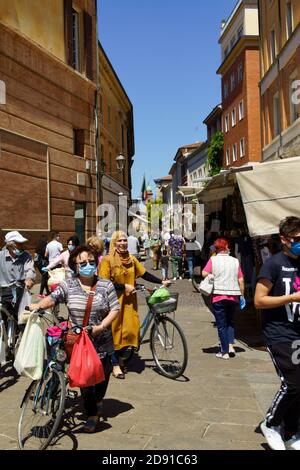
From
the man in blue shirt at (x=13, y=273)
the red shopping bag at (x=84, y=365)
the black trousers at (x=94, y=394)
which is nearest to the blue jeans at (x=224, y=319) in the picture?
the man in blue shirt at (x=13, y=273)

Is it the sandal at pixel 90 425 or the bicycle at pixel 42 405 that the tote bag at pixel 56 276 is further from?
the bicycle at pixel 42 405

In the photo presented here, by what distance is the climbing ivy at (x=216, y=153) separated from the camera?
49562 millimetres

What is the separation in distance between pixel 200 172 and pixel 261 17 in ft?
129

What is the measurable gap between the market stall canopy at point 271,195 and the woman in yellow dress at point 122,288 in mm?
1571

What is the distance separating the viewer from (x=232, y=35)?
1781 inches

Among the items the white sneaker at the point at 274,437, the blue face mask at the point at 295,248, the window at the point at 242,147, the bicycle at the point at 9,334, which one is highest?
the window at the point at 242,147

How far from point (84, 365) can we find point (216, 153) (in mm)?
47110

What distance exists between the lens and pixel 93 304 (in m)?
4.74

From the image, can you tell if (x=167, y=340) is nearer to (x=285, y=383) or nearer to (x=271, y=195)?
(x=271, y=195)

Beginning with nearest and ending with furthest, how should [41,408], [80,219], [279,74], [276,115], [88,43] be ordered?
[41,408]
[80,219]
[88,43]
[279,74]
[276,115]

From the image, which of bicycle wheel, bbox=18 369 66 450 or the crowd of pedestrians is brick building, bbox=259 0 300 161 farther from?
bicycle wheel, bbox=18 369 66 450

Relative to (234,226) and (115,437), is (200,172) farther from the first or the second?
(115,437)

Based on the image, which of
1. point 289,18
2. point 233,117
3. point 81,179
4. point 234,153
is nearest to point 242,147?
point 234,153
